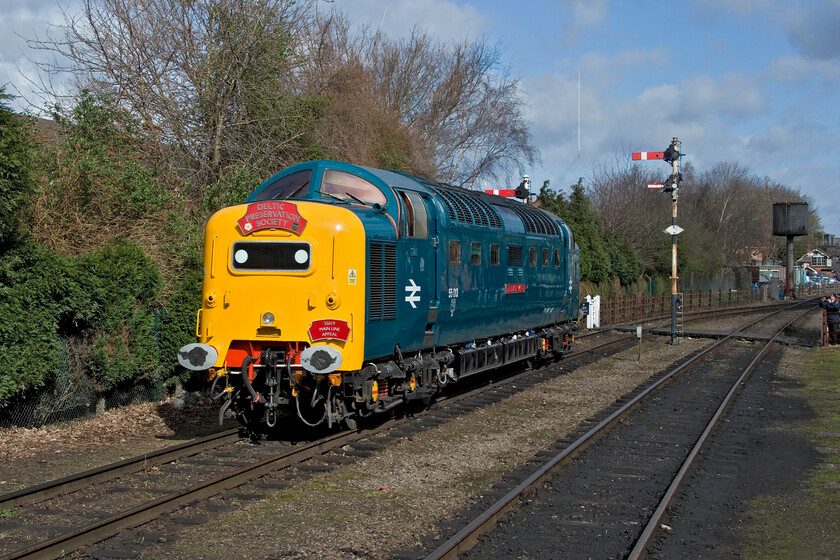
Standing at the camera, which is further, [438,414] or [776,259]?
[776,259]

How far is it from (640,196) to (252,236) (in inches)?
1729

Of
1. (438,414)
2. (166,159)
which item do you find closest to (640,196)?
(166,159)

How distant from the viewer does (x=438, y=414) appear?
1291 cm

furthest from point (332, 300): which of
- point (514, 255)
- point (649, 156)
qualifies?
point (649, 156)

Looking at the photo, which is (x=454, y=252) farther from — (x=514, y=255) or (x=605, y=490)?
(x=605, y=490)

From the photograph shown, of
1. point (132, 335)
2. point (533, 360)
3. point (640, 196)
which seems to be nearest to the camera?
point (132, 335)

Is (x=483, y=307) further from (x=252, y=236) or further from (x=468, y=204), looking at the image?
(x=252, y=236)

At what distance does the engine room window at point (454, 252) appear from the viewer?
41.4 ft

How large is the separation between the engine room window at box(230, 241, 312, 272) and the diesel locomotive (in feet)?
0.04

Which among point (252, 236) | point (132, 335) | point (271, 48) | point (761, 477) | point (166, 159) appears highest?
point (271, 48)

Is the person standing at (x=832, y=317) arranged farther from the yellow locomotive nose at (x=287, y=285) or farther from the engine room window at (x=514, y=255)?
the yellow locomotive nose at (x=287, y=285)

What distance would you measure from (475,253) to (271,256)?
182 inches

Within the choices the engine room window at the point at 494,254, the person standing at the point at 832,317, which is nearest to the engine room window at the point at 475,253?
the engine room window at the point at 494,254

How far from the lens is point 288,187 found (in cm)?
1127
